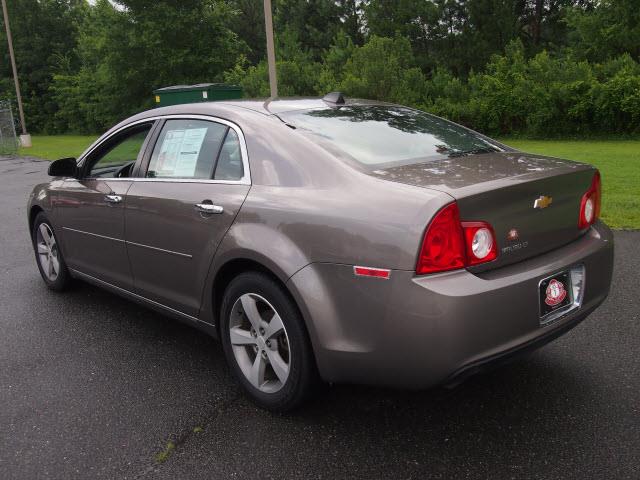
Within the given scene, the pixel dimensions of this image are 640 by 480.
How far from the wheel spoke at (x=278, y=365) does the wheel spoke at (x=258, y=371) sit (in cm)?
7

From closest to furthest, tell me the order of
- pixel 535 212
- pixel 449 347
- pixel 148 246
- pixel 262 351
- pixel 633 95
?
1. pixel 449 347
2. pixel 535 212
3. pixel 262 351
4. pixel 148 246
5. pixel 633 95

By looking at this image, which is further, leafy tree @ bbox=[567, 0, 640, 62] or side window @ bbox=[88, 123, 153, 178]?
leafy tree @ bbox=[567, 0, 640, 62]

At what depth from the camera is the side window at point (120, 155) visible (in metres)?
4.14

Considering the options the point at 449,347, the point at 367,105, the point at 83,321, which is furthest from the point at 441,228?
the point at 83,321

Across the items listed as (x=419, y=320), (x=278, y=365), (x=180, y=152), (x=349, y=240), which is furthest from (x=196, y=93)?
(x=419, y=320)

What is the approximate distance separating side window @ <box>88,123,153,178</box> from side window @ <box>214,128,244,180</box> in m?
0.84

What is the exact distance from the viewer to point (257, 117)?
339cm

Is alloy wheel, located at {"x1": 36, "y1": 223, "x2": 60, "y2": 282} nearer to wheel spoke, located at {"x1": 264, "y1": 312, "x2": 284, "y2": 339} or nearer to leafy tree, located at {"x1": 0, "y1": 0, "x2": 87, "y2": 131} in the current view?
wheel spoke, located at {"x1": 264, "y1": 312, "x2": 284, "y2": 339}

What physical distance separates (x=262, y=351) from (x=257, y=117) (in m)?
1.26

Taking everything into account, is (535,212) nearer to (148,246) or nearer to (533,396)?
(533,396)

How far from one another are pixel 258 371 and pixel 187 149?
1401 mm

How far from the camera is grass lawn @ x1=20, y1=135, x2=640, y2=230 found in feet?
23.2

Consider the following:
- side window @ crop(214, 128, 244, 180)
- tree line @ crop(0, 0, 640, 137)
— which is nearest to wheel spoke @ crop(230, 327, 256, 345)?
side window @ crop(214, 128, 244, 180)

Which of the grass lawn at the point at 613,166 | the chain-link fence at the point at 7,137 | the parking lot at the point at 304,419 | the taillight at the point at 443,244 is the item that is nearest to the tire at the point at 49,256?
the parking lot at the point at 304,419
